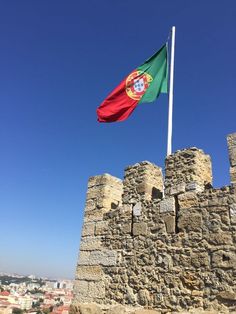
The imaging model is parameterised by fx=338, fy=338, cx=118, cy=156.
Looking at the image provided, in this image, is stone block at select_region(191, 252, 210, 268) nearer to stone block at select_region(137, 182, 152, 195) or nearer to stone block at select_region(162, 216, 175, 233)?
stone block at select_region(162, 216, 175, 233)

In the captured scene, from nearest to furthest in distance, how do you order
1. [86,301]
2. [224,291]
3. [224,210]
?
[224,291] → [224,210] → [86,301]

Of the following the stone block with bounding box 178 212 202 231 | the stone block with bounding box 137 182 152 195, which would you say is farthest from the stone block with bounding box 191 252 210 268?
the stone block with bounding box 137 182 152 195

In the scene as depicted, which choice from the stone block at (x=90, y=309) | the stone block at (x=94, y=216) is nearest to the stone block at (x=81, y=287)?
the stone block at (x=90, y=309)

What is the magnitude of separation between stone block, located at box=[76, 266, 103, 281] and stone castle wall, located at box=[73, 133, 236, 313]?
0.02 meters

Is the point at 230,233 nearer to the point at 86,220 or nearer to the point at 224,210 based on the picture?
the point at 224,210

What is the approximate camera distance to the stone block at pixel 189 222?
443 cm

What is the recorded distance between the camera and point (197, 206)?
4.52 m

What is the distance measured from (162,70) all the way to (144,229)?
3.54 meters

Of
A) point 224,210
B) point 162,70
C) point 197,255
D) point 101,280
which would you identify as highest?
point 162,70

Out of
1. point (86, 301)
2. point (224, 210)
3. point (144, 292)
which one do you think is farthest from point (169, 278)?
point (86, 301)

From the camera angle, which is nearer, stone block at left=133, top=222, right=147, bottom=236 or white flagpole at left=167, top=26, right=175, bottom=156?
stone block at left=133, top=222, right=147, bottom=236

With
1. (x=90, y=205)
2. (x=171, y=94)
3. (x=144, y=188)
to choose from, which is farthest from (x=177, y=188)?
(x=171, y=94)

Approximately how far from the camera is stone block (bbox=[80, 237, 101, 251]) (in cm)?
562

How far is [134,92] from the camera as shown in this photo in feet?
21.7
